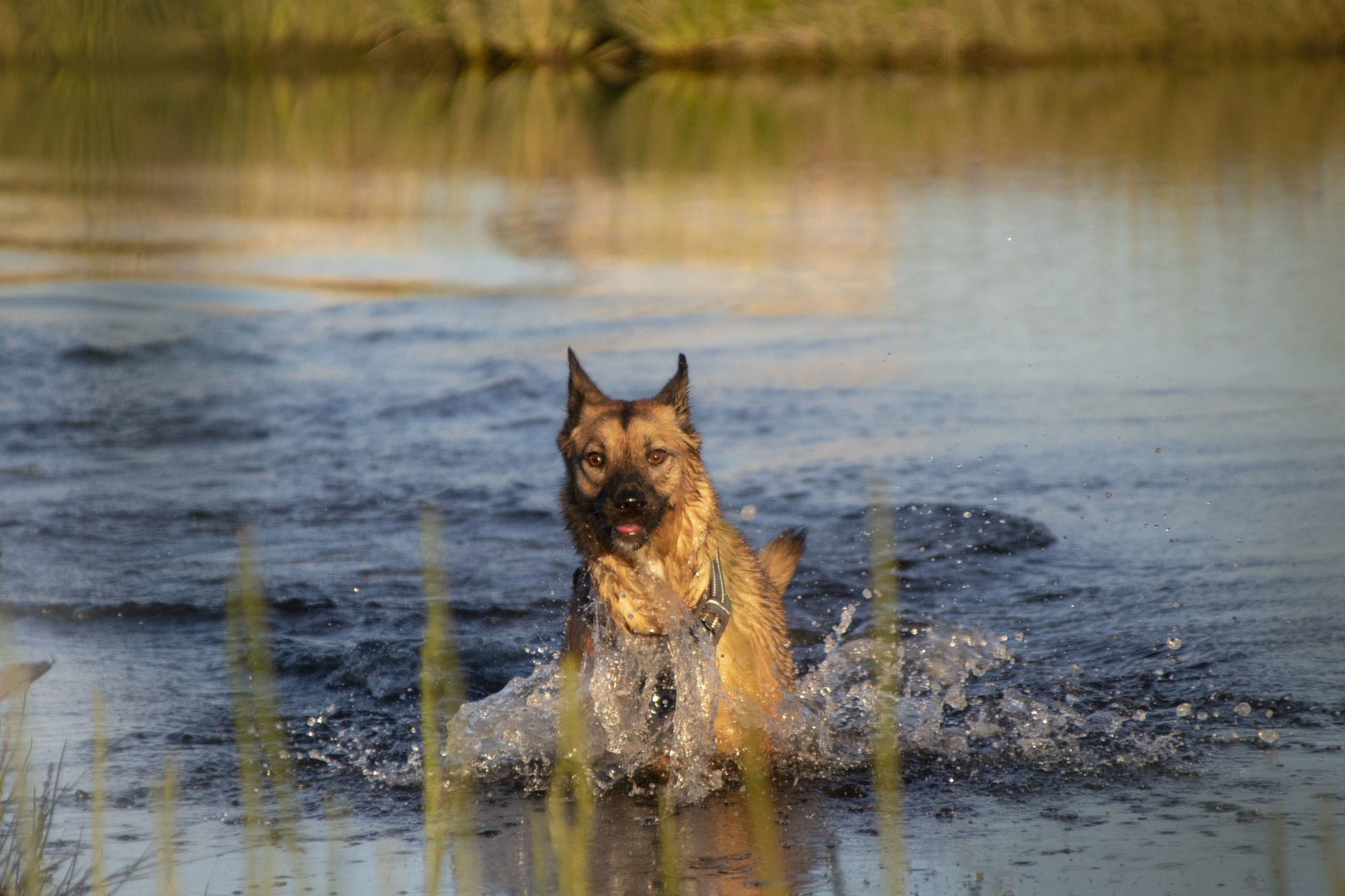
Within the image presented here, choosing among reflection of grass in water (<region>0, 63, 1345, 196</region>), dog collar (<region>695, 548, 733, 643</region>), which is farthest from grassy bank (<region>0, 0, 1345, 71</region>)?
dog collar (<region>695, 548, 733, 643</region>)

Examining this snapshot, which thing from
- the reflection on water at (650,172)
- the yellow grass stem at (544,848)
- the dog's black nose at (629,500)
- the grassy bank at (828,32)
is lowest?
the yellow grass stem at (544,848)

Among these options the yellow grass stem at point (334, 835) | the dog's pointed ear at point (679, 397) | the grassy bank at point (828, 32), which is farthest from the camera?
the grassy bank at point (828, 32)

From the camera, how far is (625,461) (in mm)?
5172

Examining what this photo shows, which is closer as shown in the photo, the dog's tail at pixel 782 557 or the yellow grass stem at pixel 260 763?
the yellow grass stem at pixel 260 763

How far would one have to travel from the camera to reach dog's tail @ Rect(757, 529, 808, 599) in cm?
598

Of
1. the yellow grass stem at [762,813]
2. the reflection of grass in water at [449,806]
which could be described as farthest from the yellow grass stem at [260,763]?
the yellow grass stem at [762,813]

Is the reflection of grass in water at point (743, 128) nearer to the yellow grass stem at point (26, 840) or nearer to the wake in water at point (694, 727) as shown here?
the wake in water at point (694, 727)

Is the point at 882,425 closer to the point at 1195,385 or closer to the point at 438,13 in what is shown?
the point at 1195,385

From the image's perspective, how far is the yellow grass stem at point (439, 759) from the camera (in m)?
2.62

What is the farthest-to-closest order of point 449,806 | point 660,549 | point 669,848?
point 660,549
point 449,806
point 669,848

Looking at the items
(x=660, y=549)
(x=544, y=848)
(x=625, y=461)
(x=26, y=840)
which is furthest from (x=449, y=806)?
(x=26, y=840)

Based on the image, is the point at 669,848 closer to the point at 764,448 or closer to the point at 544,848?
the point at 544,848

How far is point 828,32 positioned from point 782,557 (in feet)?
60.9

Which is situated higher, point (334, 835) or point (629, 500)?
point (629, 500)
